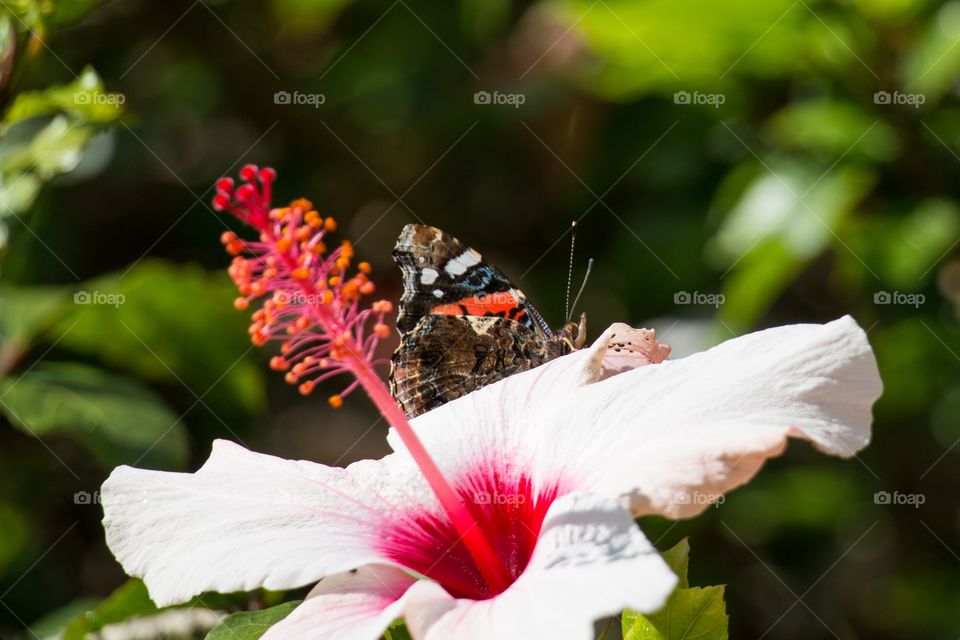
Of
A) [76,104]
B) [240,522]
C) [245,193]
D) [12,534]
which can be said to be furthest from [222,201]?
[12,534]

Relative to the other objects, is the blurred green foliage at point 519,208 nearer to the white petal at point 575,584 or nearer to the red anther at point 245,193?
the red anther at point 245,193

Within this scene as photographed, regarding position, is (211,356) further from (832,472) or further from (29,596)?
(832,472)

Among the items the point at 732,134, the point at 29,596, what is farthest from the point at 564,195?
the point at 29,596

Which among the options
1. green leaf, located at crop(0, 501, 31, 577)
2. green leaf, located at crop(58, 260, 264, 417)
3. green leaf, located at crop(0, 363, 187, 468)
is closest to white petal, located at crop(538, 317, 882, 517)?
green leaf, located at crop(0, 363, 187, 468)

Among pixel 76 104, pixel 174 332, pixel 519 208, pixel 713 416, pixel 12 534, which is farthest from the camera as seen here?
pixel 519 208

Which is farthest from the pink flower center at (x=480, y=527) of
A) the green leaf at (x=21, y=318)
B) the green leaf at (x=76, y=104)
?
the green leaf at (x=21, y=318)

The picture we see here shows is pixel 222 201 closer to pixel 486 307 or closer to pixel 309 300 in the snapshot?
pixel 309 300
